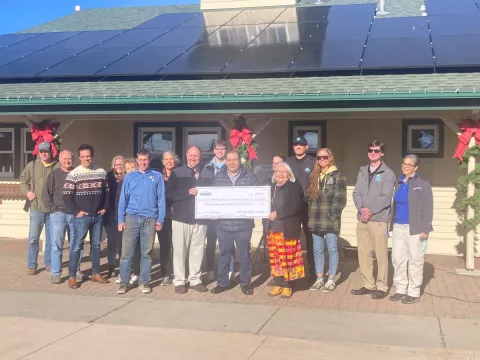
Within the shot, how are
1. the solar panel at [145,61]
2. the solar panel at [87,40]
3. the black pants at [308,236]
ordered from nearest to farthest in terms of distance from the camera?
1. the black pants at [308,236]
2. the solar panel at [145,61]
3. the solar panel at [87,40]

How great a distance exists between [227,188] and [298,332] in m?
2.25

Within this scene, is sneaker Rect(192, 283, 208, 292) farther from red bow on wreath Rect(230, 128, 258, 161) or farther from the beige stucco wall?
the beige stucco wall

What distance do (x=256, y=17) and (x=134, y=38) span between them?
283cm

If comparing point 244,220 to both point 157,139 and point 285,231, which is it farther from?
point 157,139

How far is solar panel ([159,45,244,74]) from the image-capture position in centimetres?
957

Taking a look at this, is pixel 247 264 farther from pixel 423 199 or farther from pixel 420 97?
pixel 420 97

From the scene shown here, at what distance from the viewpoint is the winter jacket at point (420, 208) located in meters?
6.65

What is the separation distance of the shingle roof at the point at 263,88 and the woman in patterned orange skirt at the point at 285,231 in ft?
5.76

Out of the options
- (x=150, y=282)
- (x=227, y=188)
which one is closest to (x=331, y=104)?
(x=227, y=188)

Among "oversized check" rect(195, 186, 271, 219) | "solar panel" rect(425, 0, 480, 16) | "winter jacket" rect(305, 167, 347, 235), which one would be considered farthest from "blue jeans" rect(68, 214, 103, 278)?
"solar panel" rect(425, 0, 480, 16)

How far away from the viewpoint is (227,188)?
725cm

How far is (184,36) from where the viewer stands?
11.8 m

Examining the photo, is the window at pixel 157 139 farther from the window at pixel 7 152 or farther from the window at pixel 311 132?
the window at pixel 7 152

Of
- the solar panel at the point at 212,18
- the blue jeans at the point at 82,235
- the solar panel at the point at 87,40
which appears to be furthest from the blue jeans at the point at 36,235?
the solar panel at the point at 212,18
